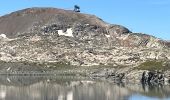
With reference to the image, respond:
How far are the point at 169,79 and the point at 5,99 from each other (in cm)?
9987

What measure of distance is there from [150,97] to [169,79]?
72.9 metres

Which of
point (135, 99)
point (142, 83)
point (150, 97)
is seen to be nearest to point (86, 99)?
point (135, 99)

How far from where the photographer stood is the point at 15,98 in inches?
4572

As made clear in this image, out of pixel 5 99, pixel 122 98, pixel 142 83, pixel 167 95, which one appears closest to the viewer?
pixel 5 99

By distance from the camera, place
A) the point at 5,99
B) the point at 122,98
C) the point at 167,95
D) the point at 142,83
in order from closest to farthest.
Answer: the point at 5,99, the point at 122,98, the point at 167,95, the point at 142,83

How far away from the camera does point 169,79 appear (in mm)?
196125

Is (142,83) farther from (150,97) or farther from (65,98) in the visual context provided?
(65,98)

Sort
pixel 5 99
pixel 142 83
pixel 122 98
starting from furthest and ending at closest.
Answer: pixel 142 83 → pixel 122 98 → pixel 5 99

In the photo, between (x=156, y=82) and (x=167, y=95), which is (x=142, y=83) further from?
(x=167, y=95)

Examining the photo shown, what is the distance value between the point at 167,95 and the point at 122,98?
16.0 m

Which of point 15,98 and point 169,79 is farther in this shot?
point 169,79

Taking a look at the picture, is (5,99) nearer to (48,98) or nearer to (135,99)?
(48,98)

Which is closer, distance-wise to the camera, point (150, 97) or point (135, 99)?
point (135, 99)

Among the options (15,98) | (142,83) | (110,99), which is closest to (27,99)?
(15,98)
